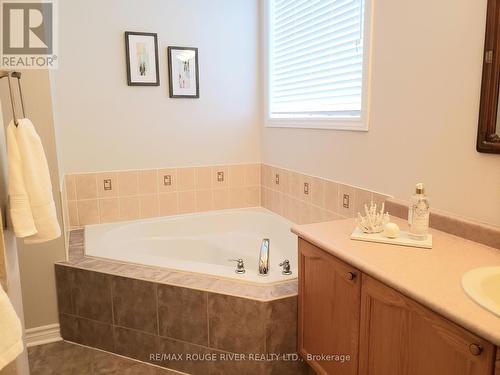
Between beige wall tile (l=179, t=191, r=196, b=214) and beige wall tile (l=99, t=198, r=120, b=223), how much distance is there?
0.51 m

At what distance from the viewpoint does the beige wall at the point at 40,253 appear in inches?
88.0

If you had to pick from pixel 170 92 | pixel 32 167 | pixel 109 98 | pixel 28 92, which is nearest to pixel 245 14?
pixel 170 92

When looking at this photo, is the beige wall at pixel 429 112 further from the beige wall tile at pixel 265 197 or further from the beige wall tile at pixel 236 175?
the beige wall tile at pixel 236 175

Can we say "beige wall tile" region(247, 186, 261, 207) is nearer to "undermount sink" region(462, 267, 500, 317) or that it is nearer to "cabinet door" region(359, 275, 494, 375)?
"cabinet door" region(359, 275, 494, 375)

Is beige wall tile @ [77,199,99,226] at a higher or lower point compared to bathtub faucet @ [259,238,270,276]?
higher

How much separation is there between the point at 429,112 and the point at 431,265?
795 mm

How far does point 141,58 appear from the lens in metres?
→ 3.02

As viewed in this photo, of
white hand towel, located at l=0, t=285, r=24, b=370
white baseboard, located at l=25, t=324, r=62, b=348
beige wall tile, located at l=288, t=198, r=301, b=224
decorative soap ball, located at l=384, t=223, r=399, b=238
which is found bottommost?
white baseboard, located at l=25, t=324, r=62, b=348

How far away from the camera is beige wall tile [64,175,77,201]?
117 inches

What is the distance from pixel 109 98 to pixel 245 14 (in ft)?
4.37

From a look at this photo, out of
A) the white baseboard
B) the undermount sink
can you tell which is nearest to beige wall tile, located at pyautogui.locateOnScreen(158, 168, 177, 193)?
the white baseboard

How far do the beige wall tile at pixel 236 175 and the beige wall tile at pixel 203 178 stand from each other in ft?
0.61

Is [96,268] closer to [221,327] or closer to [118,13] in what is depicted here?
[221,327]

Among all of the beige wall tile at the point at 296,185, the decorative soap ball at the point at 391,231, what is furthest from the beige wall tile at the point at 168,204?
the decorative soap ball at the point at 391,231
